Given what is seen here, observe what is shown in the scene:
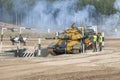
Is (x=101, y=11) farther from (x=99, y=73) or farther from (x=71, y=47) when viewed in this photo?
(x=99, y=73)

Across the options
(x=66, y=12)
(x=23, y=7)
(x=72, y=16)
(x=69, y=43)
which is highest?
(x=23, y=7)

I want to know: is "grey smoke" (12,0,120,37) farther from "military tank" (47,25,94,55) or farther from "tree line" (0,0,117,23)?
"military tank" (47,25,94,55)

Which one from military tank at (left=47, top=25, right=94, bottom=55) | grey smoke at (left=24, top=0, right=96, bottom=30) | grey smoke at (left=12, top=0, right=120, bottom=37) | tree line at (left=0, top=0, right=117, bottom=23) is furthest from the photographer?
tree line at (left=0, top=0, right=117, bottom=23)

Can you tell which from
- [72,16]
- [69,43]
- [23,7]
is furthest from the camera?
[23,7]

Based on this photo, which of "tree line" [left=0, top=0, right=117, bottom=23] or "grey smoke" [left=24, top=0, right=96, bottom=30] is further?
"tree line" [left=0, top=0, right=117, bottom=23]

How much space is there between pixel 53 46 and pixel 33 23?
6325 cm

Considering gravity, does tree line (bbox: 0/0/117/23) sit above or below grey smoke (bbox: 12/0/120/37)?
above

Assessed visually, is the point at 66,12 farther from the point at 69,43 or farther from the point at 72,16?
the point at 69,43

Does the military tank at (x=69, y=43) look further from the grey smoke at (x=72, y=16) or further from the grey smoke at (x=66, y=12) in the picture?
the grey smoke at (x=66, y=12)

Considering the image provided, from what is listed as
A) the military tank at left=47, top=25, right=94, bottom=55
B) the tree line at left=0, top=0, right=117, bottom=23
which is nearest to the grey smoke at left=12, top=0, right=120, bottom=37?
the tree line at left=0, top=0, right=117, bottom=23

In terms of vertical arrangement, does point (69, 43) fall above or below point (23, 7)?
below

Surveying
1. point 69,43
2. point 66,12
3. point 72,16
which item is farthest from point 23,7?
point 69,43

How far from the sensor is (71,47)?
110 ft

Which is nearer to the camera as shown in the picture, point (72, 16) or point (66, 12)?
point (66, 12)
